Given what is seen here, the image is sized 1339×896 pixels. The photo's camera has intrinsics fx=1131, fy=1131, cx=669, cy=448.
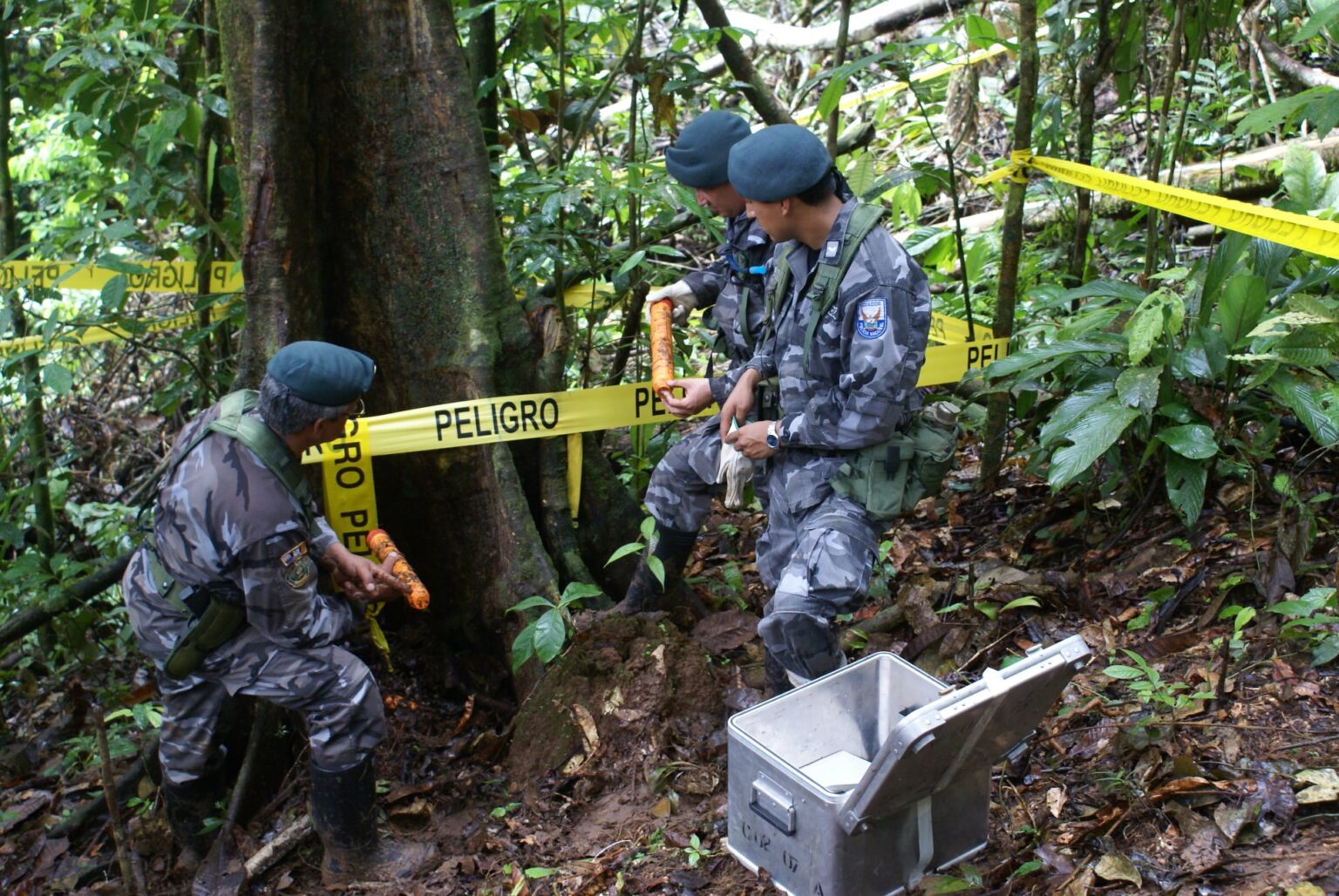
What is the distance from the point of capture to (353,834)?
3508 mm

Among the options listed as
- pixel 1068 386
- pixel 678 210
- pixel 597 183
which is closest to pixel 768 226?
pixel 597 183

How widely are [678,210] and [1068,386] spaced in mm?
1799

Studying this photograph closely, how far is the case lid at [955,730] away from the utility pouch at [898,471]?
0.87 metres

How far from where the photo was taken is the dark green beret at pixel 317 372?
10.5 ft

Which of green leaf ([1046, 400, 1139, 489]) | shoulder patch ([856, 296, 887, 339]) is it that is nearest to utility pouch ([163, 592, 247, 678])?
shoulder patch ([856, 296, 887, 339])

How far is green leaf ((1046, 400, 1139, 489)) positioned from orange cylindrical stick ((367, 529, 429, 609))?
2.07 m

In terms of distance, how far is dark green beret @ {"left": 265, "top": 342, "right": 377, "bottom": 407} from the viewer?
126 inches

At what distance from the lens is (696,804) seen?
3.50 m

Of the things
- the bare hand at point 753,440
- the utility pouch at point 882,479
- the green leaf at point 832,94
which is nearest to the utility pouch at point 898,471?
the utility pouch at point 882,479

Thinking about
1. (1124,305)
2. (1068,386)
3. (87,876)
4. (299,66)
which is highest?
(299,66)

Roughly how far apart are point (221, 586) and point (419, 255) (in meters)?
1.47

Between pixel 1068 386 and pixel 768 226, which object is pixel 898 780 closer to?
pixel 768 226

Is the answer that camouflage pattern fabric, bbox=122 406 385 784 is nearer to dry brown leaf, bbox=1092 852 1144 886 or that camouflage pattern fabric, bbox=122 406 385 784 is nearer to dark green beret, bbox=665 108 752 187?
dark green beret, bbox=665 108 752 187

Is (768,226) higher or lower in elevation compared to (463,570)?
higher
